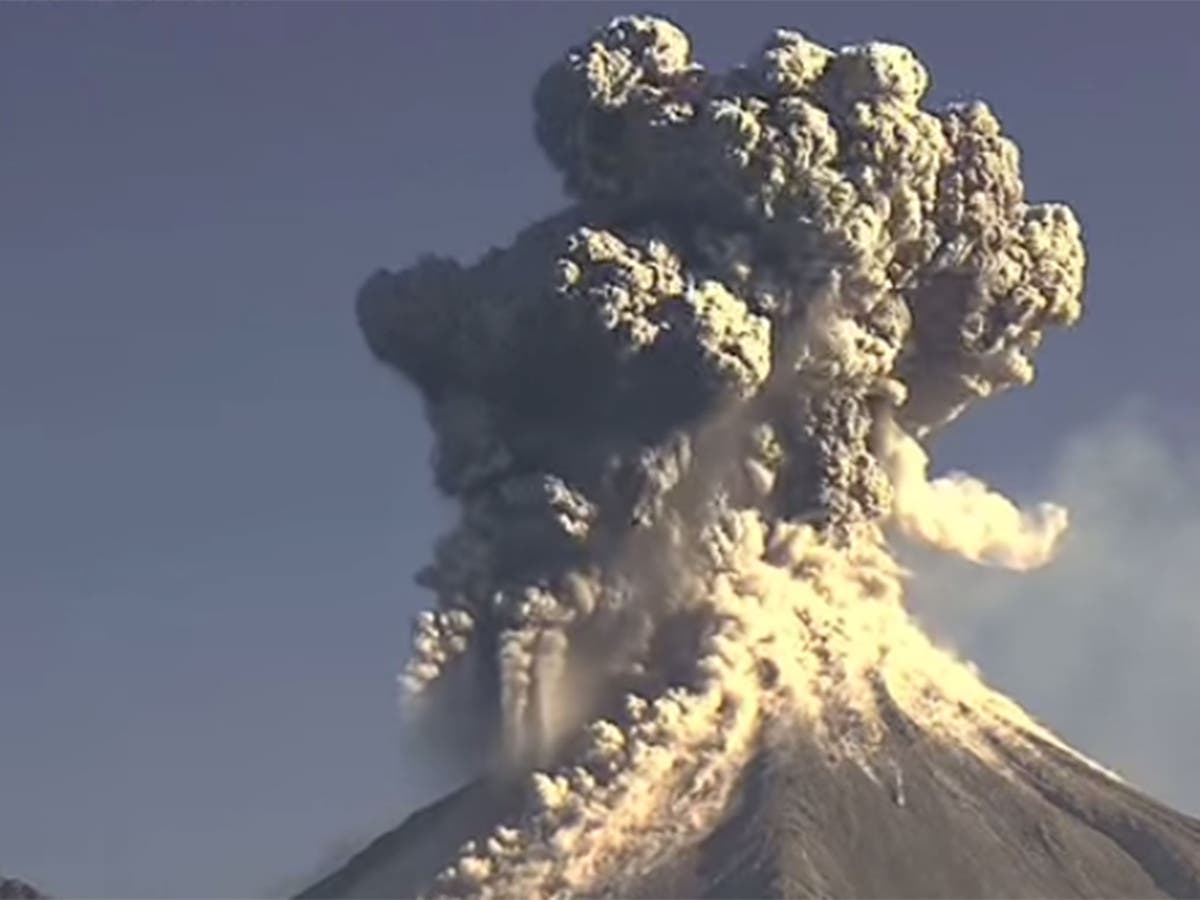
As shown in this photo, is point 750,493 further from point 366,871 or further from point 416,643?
point 366,871

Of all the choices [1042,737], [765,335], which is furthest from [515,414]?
[1042,737]
